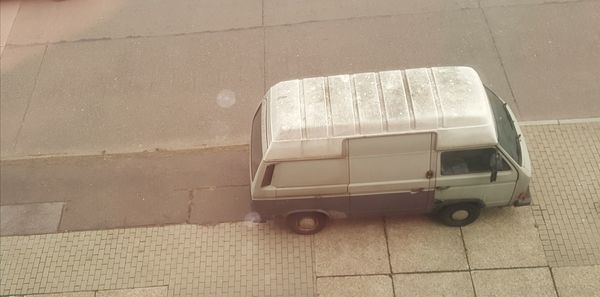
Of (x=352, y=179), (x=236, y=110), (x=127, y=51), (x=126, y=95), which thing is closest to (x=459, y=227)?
(x=352, y=179)

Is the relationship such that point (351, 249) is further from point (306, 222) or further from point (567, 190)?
point (567, 190)

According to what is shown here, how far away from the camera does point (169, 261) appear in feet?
25.5

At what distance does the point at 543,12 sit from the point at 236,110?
6238mm

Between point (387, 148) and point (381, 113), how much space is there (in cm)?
44

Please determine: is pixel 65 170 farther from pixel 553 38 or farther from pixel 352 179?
pixel 553 38

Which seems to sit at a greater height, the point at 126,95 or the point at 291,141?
the point at 291,141

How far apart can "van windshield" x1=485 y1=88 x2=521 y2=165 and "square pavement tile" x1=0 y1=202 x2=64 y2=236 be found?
263 inches

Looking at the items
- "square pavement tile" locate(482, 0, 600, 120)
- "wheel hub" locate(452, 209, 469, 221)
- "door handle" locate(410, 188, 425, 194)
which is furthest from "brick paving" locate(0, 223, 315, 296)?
"square pavement tile" locate(482, 0, 600, 120)

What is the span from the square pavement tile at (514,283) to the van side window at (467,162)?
148cm

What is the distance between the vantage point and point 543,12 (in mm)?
10375

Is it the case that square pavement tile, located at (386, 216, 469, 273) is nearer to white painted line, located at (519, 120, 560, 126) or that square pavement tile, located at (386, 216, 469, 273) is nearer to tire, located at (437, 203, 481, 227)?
tire, located at (437, 203, 481, 227)

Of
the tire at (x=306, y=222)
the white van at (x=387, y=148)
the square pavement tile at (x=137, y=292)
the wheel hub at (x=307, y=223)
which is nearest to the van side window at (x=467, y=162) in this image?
the white van at (x=387, y=148)

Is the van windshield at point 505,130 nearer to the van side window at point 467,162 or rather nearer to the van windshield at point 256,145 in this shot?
the van side window at point 467,162

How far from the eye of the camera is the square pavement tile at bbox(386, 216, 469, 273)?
7383 mm
